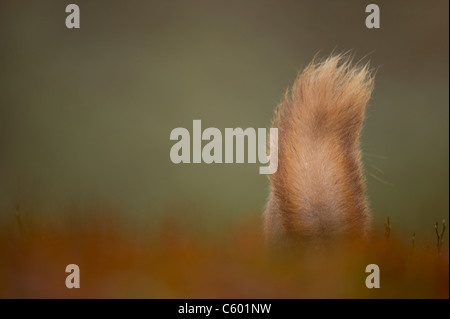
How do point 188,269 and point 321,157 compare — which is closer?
point 188,269

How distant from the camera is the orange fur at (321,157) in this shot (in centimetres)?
146

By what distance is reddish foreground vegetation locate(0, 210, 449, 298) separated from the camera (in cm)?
112

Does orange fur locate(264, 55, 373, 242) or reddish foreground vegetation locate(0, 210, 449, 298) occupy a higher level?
orange fur locate(264, 55, 373, 242)

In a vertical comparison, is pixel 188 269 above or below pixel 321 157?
below

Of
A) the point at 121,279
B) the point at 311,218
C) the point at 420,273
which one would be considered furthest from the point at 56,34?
the point at 420,273

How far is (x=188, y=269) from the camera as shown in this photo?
1127 millimetres

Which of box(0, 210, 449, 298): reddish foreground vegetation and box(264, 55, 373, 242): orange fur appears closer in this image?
box(0, 210, 449, 298): reddish foreground vegetation

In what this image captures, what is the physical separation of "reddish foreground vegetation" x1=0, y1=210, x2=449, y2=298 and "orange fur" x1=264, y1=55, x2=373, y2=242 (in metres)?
0.25

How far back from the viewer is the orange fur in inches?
57.4

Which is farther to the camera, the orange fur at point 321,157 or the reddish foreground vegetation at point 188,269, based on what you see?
the orange fur at point 321,157

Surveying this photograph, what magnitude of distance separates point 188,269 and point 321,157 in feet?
2.06

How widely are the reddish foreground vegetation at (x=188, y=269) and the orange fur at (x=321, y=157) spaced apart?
248mm
